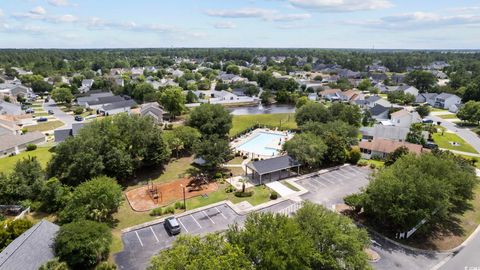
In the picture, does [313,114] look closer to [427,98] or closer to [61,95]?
[427,98]

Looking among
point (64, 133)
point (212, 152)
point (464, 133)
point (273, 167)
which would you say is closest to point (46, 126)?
point (64, 133)

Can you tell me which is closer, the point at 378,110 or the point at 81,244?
the point at 81,244

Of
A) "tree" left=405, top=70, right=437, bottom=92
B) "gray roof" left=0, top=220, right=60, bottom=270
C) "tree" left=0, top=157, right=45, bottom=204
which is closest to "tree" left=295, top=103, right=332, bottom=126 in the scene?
"tree" left=0, top=157, right=45, bottom=204

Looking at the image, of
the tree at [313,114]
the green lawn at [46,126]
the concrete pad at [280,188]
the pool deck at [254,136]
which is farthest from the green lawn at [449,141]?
→ the green lawn at [46,126]

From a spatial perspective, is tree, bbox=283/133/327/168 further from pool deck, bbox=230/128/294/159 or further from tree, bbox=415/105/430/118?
tree, bbox=415/105/430/118

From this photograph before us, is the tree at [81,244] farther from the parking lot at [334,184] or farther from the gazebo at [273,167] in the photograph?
the parking lot at [334,184]
